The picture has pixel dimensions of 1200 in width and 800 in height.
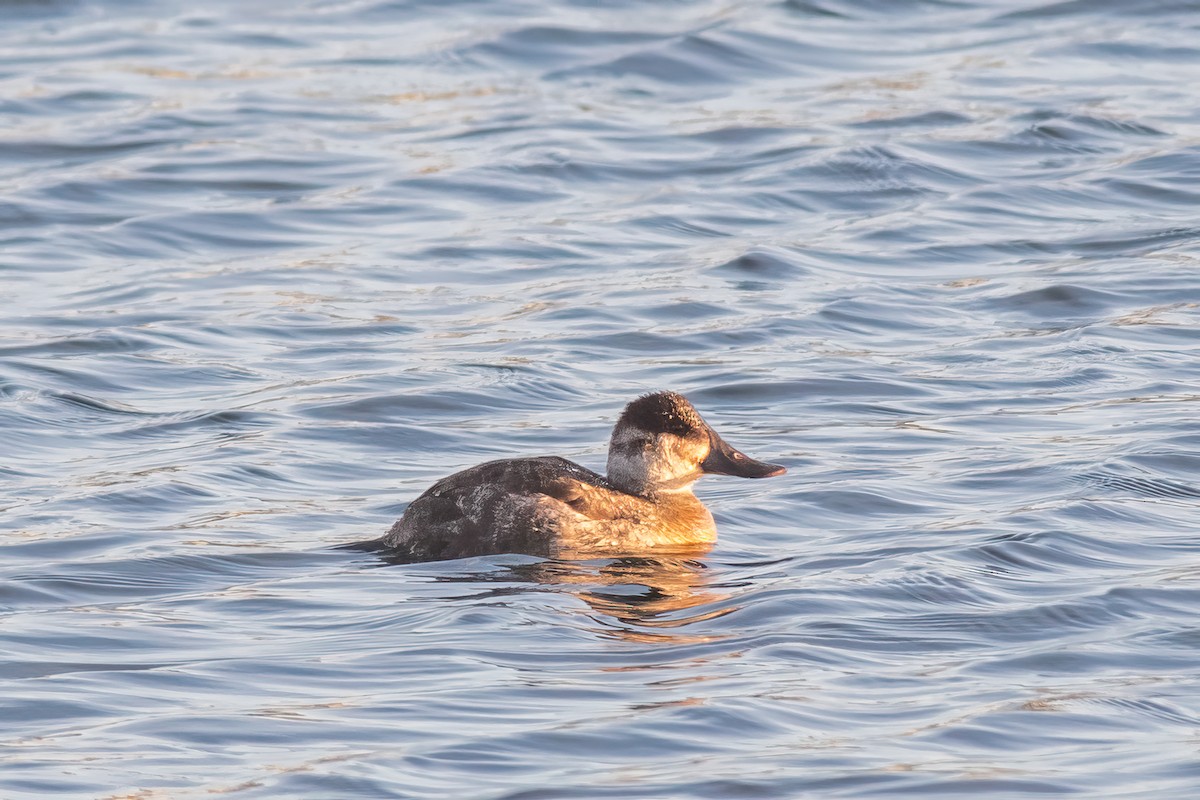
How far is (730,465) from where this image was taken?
9734mm

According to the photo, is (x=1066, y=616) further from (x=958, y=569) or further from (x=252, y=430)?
(x=252, y=430)

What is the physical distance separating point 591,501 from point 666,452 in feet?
1.92

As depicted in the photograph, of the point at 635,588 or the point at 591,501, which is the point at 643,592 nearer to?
the point at 635,588

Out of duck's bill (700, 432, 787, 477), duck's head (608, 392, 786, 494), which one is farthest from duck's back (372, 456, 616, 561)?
duck's bill (700, 432, 787, 477)

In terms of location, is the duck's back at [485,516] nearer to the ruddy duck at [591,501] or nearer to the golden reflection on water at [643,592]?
the ruddy duck at [591,501]

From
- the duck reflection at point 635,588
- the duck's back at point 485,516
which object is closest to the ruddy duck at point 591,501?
the duck's back at point 485,516

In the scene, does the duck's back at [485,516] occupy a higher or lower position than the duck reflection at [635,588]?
higher

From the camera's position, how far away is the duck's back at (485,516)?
883 centimetres

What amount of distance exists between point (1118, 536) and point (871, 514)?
1124mm

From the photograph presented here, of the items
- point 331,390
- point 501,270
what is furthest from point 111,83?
point 331,390

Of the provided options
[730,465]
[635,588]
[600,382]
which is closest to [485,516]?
[635,588]

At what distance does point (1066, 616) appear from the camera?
783cm

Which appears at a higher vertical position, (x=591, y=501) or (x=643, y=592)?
(x=591, y=501)

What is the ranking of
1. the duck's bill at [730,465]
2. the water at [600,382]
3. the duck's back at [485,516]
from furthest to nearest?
the duck's bill at [730,465]
the duck's back at [485,516]
the water at [600,382]
